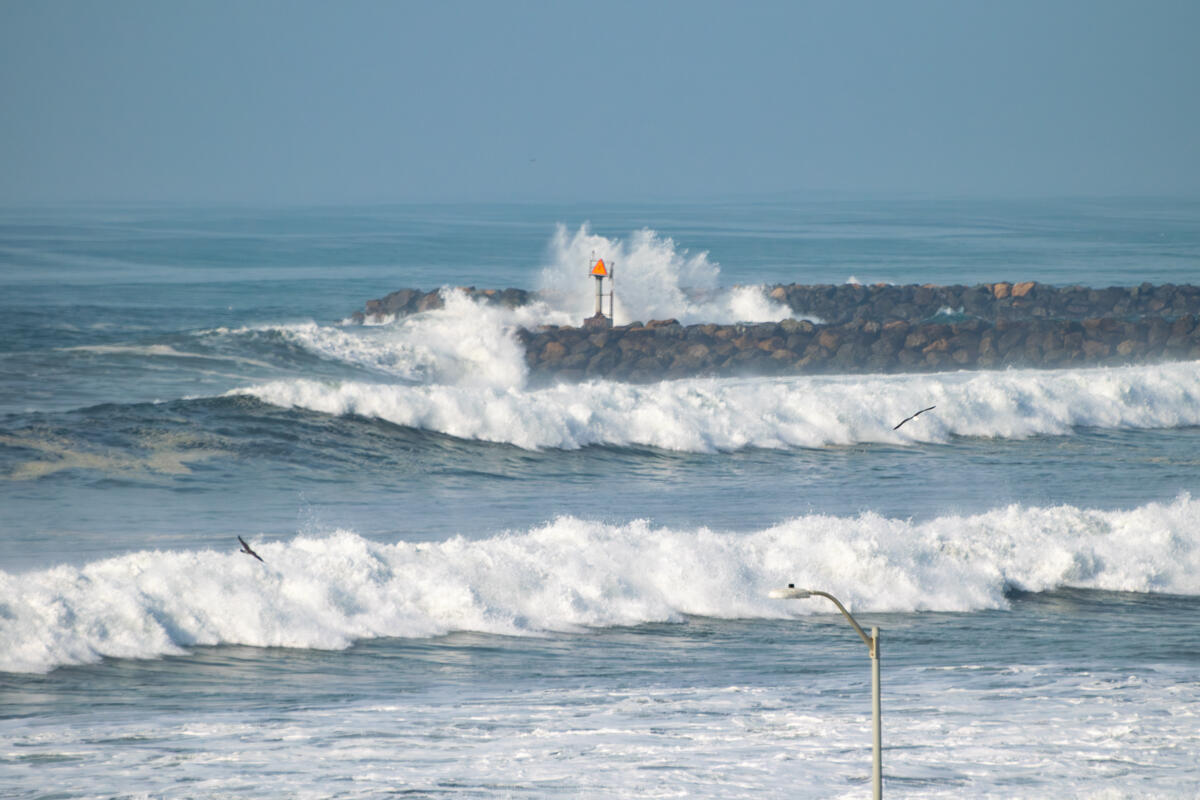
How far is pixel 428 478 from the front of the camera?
20406 millimetres

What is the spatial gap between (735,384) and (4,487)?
1608 centimetres

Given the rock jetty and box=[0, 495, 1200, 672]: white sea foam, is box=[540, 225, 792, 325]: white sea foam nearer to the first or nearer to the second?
the rock jetty

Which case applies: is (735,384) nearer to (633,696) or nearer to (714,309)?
(714,309)

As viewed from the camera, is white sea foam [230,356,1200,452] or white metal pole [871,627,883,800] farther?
white sea foam [230,356,1200,452]

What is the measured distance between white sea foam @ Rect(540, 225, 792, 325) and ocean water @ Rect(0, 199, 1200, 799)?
320 inches

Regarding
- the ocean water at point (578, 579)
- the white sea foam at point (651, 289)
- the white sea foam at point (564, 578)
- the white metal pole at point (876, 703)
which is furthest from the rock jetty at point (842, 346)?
the white metal pole at point (876, 703)

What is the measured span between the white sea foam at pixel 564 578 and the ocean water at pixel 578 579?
42 millimetres

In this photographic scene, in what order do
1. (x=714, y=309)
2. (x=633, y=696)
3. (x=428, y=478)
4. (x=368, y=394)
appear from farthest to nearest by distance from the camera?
(x=714, y=309) → (x=368, y=394) → (x=428, y=478) → (x=633, y=696)

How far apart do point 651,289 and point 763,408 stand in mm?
17614

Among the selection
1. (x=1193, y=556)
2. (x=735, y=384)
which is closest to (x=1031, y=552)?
(x=1193, y=556)

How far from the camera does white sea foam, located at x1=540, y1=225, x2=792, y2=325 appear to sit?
40.8m

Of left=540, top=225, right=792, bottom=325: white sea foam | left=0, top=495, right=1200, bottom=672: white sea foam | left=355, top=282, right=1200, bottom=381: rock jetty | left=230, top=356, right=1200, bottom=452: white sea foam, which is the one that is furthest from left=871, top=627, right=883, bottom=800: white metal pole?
left=540, top=225, right=792, bottom=325: white sea foam

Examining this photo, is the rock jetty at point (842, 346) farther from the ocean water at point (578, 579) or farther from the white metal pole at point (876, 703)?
the white metal pole at point (876, 703)

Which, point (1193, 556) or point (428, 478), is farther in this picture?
point (428, 478)
